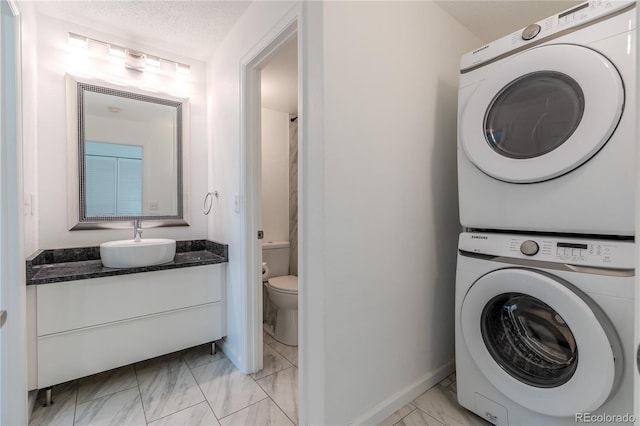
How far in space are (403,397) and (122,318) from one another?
1.64 meters

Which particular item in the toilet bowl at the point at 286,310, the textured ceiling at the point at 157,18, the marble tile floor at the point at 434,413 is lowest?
the marble tile floor at the point at 434,413

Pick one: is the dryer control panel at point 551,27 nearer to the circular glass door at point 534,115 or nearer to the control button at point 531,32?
the control button at point 531,32

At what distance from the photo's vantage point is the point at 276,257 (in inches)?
114

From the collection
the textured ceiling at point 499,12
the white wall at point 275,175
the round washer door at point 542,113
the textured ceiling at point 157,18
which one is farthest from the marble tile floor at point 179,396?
the textured ceiling at point 499,12

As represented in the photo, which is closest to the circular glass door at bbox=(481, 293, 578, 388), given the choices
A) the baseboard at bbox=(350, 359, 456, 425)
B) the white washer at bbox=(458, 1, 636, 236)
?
the white washer at bbox=(458, 1, 636, 236)

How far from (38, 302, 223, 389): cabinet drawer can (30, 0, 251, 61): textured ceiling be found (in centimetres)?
187

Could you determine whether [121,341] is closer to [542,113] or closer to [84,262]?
[84,262]

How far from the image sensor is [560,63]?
108 cm

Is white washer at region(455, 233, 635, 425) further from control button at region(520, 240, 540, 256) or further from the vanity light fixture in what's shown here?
the vanity light fixture

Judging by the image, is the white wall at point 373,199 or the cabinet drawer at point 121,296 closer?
the white wall at point 373,199

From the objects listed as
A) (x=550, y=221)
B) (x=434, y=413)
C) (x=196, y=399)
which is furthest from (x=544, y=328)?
(x=196, y=399)

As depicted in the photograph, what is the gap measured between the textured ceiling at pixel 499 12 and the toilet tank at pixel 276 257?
2.31 metres

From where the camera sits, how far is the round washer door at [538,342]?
960mm

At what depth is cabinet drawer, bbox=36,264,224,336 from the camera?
1.46m
